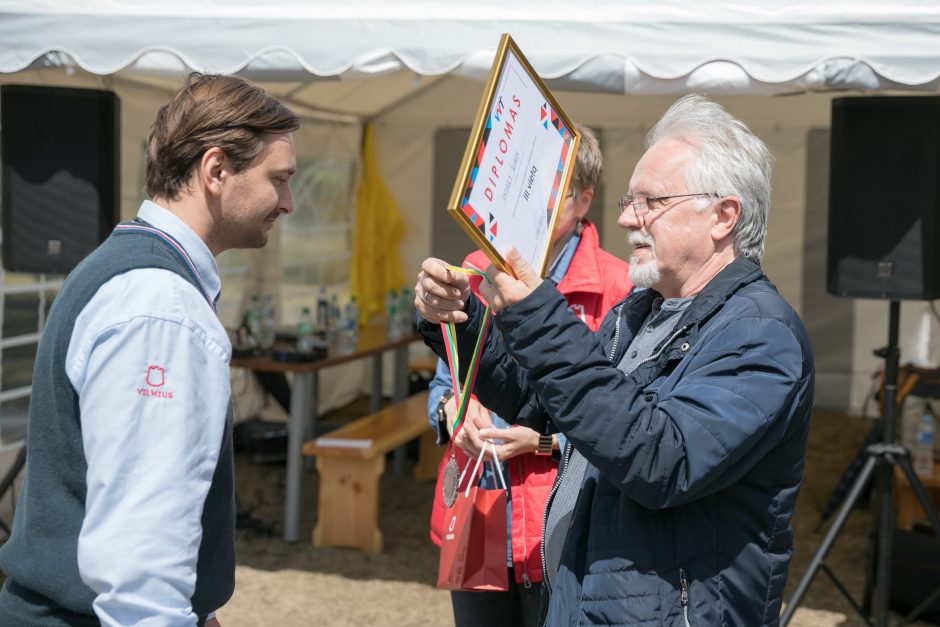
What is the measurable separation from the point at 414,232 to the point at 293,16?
475 cm

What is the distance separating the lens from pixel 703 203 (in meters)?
1.70

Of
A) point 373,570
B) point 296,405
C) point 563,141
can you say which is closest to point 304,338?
point 296,405

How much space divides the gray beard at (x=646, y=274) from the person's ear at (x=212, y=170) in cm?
68

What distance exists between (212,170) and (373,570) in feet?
11.8

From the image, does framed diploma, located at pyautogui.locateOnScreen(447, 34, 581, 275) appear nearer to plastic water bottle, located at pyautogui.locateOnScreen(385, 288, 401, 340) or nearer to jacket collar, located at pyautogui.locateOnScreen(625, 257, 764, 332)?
jacket collar, located at pyautogui.locateOnScreen(625, 257, 764, 332)

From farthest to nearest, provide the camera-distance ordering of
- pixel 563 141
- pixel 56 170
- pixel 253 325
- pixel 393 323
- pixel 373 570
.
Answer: pixel 393 323 → pixel 253 325 → pixel 373 570 → pixel 56 170 → pixel 563 141

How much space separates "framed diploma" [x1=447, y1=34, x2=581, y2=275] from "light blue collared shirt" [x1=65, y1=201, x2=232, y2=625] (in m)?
0.40

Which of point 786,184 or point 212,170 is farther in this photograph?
Answer: point 786,184

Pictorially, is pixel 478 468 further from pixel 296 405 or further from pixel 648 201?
pixel 296 405

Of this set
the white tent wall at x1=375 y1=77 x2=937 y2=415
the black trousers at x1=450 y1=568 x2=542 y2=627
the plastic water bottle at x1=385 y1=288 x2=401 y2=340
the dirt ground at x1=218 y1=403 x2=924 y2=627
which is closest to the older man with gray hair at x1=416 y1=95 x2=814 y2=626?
the black trousers at x1=450 y1=568 x2=542 y2=627

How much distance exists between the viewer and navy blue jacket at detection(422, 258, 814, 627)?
148 centimetres

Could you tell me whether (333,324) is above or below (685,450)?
below

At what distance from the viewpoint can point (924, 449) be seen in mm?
5035

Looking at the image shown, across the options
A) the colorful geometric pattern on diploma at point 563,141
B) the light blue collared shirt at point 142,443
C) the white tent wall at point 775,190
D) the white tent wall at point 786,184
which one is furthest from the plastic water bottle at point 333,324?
the light blue collared shirt at point 142,443
